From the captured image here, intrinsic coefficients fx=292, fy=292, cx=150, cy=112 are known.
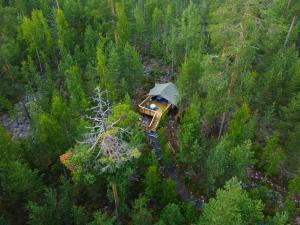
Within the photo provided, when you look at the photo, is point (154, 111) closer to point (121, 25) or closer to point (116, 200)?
point (121, 25)

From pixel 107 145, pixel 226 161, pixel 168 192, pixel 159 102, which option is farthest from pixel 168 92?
pixel 107 145

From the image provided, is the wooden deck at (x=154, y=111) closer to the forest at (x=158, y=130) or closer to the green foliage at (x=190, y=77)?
the forest at (x=158, y=130)

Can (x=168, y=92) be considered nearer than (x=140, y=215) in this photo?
Result: No

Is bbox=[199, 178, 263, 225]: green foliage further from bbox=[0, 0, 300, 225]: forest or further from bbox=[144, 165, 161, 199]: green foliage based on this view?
bbox=[144, 165, 161, 199]: green foliage

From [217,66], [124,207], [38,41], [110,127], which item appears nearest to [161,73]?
[38,41]

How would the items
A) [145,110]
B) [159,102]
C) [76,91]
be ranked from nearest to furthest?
[76,91] < [145,110] < [159,102]

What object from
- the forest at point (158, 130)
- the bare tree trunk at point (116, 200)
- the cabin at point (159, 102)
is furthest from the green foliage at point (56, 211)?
the cabin at point (159, 102)

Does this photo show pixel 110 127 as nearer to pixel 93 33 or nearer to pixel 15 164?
pixel 15 164
